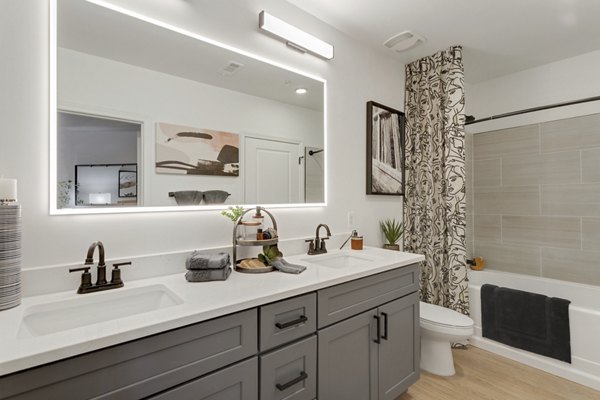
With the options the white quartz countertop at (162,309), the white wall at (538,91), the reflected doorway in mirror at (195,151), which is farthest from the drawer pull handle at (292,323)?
the white wall at (538,91)

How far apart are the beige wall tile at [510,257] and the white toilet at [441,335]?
1.19 m

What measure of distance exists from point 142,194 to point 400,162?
2097 mm

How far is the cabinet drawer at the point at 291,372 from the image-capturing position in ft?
3.52

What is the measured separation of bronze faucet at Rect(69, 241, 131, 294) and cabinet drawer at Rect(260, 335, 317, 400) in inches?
26.1

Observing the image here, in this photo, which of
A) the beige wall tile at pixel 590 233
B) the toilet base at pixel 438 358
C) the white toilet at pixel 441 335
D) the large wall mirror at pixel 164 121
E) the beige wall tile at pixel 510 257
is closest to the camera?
the large wall mirror at pixel 164 121

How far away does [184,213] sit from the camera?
1.47 metres

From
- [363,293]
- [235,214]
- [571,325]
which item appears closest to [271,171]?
[235,214]

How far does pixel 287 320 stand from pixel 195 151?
3.08 feet

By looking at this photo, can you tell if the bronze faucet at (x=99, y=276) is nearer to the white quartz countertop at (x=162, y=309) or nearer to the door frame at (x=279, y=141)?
the white quartz countertop at (x=162, y=309)

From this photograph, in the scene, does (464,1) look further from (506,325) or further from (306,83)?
(506,325)

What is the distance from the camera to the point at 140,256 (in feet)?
4.27

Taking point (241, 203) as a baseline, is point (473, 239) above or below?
below

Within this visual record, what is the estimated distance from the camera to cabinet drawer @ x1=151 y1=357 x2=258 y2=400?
89 cm

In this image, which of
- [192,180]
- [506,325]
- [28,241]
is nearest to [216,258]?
[192,180]
